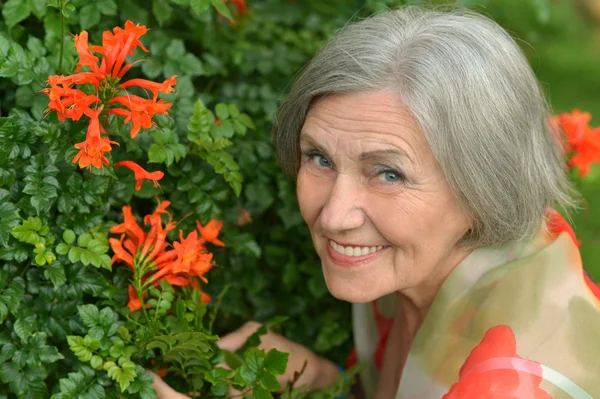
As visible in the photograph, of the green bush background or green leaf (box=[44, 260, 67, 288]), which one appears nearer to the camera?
green leaf (box=[44, 260, 67, 288])

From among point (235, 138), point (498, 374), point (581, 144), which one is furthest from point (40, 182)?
point (581, 144)

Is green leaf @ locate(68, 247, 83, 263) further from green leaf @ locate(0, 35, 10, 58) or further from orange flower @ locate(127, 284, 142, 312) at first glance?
green leaf @ locate(0, 35, 10, 58)

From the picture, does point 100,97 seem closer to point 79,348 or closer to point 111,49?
point 111,49

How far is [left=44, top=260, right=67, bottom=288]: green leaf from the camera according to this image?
1952mm

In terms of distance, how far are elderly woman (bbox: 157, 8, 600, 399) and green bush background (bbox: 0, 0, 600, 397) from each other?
356 millimetres

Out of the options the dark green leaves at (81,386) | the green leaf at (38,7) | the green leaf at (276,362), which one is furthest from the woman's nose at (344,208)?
the green leaf at (38,7)

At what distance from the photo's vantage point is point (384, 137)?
1984mm

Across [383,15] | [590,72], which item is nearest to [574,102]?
[590,72]

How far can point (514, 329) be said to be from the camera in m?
2.07

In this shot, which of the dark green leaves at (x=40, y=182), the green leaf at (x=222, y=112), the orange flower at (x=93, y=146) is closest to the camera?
the orange flower at (x=93, y=146)

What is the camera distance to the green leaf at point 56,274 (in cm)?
195

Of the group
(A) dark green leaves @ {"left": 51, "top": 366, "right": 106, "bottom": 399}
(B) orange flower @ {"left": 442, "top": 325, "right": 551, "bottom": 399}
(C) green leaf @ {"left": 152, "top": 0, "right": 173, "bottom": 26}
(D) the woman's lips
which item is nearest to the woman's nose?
(D) the woman's lips

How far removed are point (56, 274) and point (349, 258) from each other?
708 mm

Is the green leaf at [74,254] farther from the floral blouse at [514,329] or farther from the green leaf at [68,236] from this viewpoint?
the floral blouse at [514,329]
